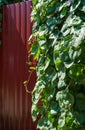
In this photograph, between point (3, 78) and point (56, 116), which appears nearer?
point (56, 116)

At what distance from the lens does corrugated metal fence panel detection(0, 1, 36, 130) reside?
174 inches

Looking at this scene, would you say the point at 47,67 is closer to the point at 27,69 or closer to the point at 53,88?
the point at 53,88

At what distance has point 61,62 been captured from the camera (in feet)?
9.45

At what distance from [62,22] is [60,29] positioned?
→ 6 cm

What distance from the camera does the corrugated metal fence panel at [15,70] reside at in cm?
441

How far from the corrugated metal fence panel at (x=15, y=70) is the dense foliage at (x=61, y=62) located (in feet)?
3.25

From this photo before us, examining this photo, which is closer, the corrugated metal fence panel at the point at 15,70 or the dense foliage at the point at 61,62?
the dense foliage at the point at 61,62

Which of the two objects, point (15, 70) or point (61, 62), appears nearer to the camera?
point (61, 62)

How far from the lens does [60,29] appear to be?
3084 mm

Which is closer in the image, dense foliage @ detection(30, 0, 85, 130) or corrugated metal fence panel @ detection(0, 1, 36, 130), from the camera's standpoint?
dense foliage @ detection(30, 0, 85, 130)

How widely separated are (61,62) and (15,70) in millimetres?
1868

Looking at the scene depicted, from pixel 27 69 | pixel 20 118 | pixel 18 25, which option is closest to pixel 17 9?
pixel 18 25

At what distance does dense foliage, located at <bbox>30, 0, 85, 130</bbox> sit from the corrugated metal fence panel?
990 mm

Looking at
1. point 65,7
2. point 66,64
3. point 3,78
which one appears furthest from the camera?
point 3,78
